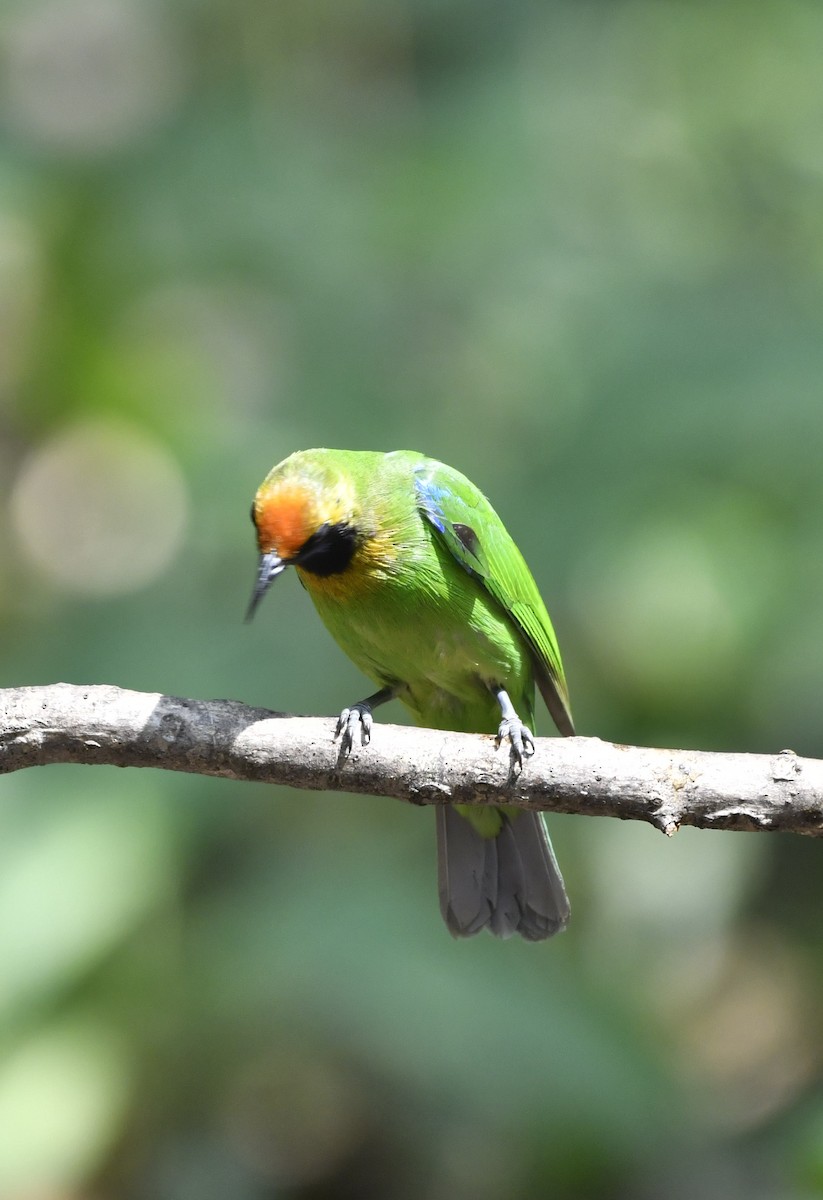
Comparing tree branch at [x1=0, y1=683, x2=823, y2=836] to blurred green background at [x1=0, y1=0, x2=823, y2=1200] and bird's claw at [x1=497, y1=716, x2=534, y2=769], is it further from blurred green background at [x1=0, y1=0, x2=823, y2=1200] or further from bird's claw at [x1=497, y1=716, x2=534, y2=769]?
blurred green background at [x1=0, y1=0, x2=823, y2=1200]

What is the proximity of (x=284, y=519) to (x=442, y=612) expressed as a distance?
60cm

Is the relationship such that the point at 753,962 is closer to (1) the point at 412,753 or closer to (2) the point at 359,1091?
(2) the point at 359,1091

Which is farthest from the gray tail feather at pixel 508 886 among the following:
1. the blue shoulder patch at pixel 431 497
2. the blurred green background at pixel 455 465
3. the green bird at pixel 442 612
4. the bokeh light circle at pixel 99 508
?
the bokeh light circle at pixel 99 508

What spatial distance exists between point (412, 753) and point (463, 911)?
1.40m

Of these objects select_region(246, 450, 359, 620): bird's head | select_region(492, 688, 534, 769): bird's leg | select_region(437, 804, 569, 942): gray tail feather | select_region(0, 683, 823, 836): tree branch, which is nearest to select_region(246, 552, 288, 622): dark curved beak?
select_region(246, 450, 359, 620): bird's head

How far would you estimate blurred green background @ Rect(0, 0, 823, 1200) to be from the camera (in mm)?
4828

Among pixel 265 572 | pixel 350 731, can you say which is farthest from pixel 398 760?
pixel 265 572

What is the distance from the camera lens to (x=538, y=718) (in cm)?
541

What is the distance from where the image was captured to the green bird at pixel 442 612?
12.8 ft

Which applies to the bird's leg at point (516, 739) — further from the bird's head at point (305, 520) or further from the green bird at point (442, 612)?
the bird's head at point (305, 520)

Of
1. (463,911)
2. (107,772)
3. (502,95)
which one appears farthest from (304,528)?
(502,95)

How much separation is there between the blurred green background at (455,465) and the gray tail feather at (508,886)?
61cm

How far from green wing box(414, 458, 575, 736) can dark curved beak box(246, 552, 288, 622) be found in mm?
587

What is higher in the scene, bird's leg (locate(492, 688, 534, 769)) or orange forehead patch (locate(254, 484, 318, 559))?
orange forehead patch (locate(254, 484, 318, 559))
